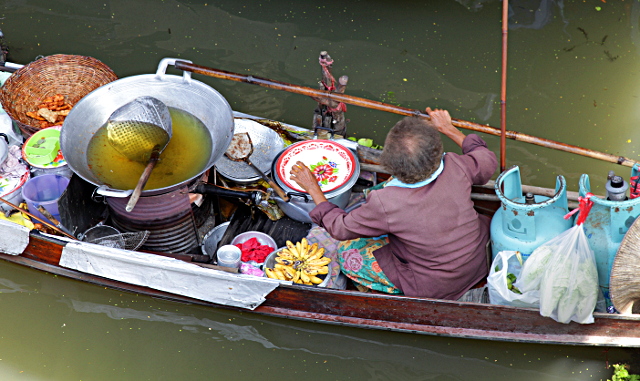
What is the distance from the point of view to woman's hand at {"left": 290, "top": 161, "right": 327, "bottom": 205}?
11.0 feet

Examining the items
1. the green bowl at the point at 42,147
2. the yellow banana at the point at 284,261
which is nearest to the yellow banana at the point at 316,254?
the yellow banana at the point at 284,261

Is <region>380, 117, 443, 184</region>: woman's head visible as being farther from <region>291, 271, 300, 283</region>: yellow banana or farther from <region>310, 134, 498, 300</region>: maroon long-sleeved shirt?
<region>291, 271, 300, 283</region>: yellow banana

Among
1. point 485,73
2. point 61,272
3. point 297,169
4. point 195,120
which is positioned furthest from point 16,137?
point 485,73

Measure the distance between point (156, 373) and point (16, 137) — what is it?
6.91 feet

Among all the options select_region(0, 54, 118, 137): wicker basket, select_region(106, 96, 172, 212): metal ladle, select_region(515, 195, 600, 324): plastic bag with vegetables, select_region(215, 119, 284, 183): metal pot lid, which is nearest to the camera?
select_region(515, 195, 600, 324): plastic bag with vegetables

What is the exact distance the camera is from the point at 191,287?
363cm

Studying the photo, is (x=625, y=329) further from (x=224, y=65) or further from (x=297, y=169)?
(x=224, y=65)

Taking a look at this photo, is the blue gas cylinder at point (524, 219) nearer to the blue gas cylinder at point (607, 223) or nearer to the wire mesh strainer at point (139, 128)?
the blue gas cylinder at point (607, 223)

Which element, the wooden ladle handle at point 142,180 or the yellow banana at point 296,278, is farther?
the yellow banana at point 296,278

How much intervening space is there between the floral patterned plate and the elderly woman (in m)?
0.42

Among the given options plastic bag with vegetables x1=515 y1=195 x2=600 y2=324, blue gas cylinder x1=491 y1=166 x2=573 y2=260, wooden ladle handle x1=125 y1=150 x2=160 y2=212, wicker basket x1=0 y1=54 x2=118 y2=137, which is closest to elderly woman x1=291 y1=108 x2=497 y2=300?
blue gas cylinder x1=491 y1=166 x2=573 y2=260

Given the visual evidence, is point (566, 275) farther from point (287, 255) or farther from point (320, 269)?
point (287, 255)

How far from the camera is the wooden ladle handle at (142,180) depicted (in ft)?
10.4

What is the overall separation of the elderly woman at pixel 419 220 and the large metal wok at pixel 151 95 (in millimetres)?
648
